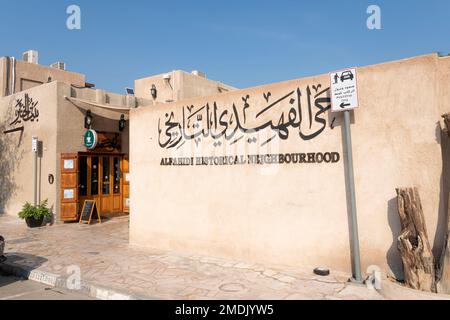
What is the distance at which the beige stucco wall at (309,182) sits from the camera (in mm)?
5230

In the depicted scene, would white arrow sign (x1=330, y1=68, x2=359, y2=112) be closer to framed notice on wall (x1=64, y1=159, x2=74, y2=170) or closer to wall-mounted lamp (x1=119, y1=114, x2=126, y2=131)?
A: framed notice on wall (x1=64, y1=159, x2=74, y2=170)

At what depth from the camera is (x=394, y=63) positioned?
17.8ft

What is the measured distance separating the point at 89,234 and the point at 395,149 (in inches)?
334

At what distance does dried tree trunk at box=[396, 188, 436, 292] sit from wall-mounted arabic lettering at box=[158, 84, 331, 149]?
1.76m

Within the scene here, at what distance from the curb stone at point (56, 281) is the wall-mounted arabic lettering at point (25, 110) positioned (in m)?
7.59

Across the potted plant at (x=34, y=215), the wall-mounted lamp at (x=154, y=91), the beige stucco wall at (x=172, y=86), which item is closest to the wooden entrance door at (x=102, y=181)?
the potted plant at (x=34, y=215)

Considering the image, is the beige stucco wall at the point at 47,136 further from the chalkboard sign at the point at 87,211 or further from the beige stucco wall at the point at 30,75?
the beige stucco wall at the point at 30,75

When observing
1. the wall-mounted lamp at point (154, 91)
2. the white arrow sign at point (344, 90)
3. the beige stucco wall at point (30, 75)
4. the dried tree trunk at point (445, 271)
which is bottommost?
the dried tree trunk at point (445, 271)

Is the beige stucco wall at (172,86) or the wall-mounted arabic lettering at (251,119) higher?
the beige stucco wall at (172,86)

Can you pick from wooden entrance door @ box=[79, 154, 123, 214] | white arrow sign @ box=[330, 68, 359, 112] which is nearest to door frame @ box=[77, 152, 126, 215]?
wooden entrance door @ box=[79, 154, 123, 214]

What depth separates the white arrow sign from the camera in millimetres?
5371

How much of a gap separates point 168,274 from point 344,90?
4.26 meters

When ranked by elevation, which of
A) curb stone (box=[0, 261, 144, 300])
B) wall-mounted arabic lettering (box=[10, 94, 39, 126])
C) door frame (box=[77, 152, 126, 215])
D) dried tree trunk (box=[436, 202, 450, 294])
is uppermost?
wall-mounted arabic lettering (box=[10, 94, 39, 126])
